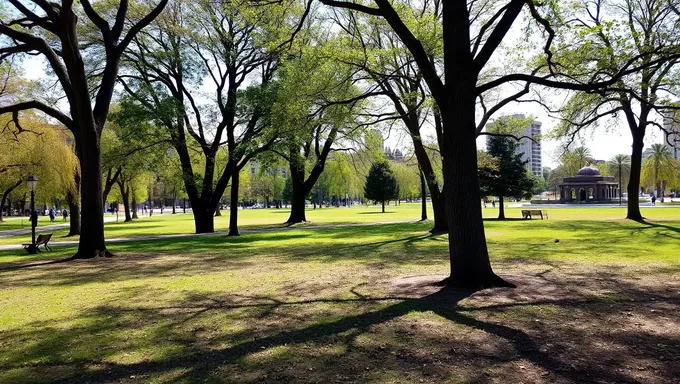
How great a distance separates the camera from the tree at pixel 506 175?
40.2 metres

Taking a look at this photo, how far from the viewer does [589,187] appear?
72.6m

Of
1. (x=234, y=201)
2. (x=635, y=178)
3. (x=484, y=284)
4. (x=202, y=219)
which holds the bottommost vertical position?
(x=484, y=284)

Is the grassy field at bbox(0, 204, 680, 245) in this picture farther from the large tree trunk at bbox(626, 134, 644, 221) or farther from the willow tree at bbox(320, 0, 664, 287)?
the willow tree at bbox(320, 0, 664, 287)

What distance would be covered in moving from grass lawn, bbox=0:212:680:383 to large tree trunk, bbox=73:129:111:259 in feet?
11.9

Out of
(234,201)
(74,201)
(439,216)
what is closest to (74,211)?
(74,201)

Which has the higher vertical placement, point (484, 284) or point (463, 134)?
point (463, 134)

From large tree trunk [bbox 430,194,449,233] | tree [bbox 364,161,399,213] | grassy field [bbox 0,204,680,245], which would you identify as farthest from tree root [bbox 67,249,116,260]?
tree [bbox 364,161,399,213]

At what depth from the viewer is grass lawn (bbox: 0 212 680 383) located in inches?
181

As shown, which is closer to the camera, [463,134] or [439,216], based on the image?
[463,134]

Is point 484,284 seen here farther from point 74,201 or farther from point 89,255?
point 74,201

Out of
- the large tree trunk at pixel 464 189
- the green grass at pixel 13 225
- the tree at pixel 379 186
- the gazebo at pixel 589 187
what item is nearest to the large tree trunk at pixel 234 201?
the large tree trunk at pixel 464 189

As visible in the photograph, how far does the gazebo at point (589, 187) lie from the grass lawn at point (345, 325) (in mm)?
66826

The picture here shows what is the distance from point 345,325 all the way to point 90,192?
513 inches

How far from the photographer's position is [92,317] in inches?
285
